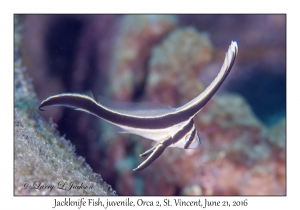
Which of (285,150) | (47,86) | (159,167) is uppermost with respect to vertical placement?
(47,86)

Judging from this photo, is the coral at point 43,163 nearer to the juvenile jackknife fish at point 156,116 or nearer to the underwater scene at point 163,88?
the underwater scene at point 163,88

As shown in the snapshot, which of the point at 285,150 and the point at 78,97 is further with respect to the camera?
the point at 285,150

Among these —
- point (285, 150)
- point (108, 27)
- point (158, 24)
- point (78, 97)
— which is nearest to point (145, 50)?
point (158, 24)

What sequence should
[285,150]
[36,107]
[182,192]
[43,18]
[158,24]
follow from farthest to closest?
[43,18] < [158,24] < [182,192] < [285,150] < [36,107]

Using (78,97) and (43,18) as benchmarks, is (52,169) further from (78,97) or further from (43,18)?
(43,18)

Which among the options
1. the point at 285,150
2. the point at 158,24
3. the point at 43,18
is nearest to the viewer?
the point at 285,150

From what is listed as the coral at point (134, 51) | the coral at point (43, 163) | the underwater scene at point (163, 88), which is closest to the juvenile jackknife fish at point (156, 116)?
the coral at point (43, 163)

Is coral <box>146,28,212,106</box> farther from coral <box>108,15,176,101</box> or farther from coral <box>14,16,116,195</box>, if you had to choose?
coral <box>14,16,116,195</box>

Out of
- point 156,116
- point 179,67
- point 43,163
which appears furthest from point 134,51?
point 43,163
